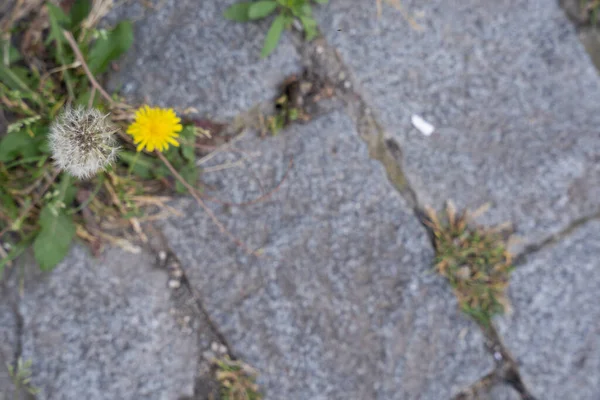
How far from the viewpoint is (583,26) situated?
2227mm

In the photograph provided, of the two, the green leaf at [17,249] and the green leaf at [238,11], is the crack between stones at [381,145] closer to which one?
the green leaf at [238,11]

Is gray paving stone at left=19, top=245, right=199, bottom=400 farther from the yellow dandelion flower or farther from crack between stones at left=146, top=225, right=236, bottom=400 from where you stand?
the yellow dandelion flower

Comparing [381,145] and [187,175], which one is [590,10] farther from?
[187,175]

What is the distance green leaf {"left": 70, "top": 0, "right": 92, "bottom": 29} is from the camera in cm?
196

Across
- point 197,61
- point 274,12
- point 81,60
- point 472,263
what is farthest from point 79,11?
point 472,263

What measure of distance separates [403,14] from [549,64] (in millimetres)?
682

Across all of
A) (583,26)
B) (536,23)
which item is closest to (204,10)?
(536,23)

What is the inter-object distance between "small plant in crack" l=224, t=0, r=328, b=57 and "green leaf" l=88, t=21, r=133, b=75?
392 mm

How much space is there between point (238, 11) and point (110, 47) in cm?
52

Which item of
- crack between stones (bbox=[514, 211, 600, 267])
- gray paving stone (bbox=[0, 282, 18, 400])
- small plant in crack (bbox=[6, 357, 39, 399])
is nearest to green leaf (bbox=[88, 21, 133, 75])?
gray paving stone (bbox=[0, 282, 18, 400])

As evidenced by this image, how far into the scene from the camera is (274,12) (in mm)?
2037

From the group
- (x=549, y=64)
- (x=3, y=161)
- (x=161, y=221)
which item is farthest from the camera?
(x=549, y=64)

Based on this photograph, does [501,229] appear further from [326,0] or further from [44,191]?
[44,191]

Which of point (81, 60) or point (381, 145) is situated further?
point (381, 145)
